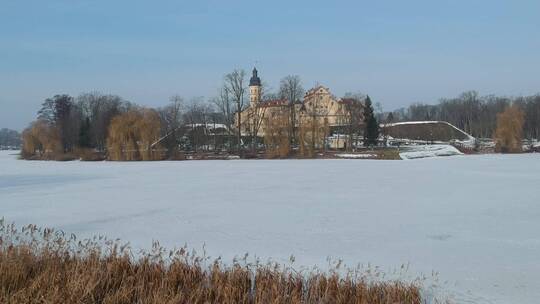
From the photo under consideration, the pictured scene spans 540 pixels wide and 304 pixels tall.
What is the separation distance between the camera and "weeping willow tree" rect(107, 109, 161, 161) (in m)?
47.4

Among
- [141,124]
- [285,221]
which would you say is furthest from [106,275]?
[141,124]

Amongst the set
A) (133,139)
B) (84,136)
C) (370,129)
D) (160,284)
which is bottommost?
(160,284)

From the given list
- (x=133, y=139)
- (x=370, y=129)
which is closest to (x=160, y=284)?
(x=133, y=139)

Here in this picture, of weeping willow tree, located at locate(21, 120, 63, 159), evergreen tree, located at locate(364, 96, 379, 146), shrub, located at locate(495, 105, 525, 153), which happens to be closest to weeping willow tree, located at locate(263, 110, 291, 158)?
evergreen tree, located at locate(364, 96, 379, 146)

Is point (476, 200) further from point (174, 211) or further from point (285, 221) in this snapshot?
point (174, 211)

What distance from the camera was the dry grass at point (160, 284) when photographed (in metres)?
4.69

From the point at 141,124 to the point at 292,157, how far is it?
1575 centimetres

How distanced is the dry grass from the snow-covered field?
1.07 m

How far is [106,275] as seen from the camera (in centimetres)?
527

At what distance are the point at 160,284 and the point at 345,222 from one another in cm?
536

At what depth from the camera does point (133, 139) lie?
158 feet

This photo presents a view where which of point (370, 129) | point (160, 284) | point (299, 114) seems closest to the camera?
point (160, 284)

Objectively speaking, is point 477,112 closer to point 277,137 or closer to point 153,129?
point 277,137

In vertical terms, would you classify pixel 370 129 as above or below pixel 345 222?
above
